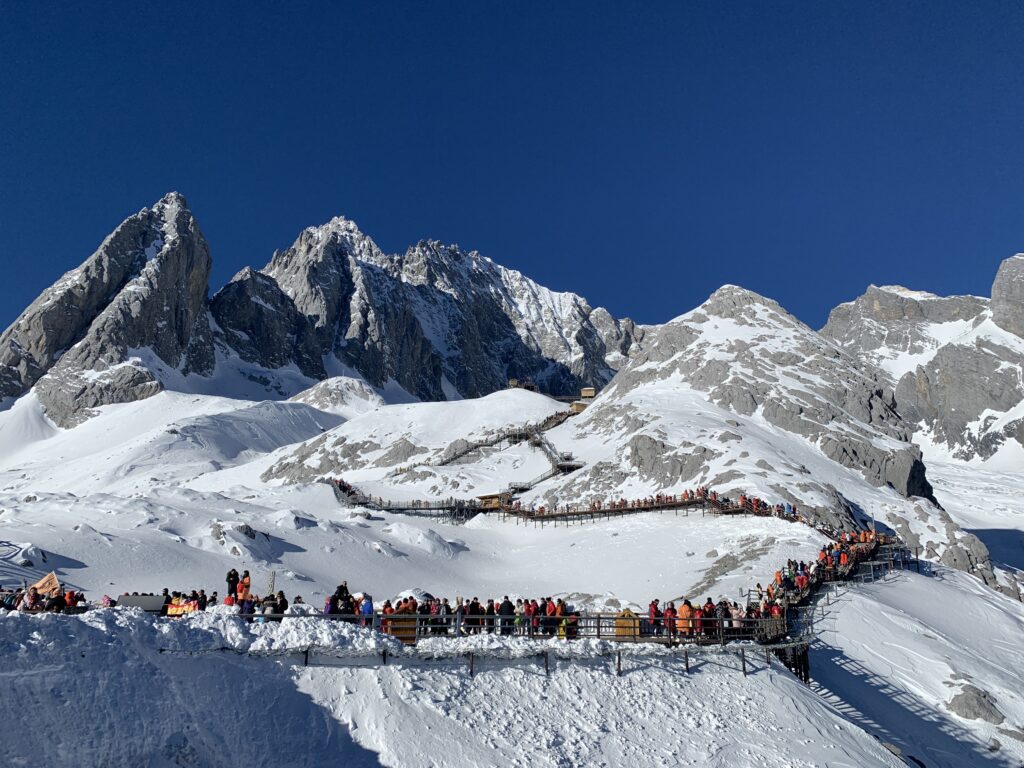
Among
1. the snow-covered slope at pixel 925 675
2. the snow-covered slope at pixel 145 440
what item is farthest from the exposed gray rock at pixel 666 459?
the snow-covered slope at pixel 145 440

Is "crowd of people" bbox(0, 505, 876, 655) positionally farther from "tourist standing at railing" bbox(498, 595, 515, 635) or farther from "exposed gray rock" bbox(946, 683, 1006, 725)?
"exposed gray rock" bbox(946, 683, 1006, 725)

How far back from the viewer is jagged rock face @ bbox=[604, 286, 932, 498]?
3597 inches

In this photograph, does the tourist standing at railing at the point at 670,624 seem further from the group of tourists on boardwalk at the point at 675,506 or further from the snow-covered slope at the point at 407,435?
the snow-covered slope at the point at 407,435

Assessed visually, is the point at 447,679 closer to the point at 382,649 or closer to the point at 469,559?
the point at 382,649

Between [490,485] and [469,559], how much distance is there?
26.3m

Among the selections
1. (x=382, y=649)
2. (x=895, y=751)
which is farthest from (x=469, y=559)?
(x=382, y=649)

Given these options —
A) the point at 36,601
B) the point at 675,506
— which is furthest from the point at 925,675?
the point at 675,506

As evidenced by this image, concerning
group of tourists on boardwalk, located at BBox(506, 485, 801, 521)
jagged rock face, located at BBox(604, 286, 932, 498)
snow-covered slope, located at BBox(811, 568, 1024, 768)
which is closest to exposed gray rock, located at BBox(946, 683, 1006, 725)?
snow-covered slope, located at BBox(811, 568, 1024, 768)

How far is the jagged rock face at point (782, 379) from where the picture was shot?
300ft

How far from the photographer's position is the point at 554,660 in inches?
798

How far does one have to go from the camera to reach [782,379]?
10881 cm

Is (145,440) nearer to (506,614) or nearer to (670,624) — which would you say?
(506,614)

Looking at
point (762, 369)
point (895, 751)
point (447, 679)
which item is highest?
point (762, 369)

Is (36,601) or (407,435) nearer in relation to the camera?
(36,601)
